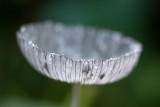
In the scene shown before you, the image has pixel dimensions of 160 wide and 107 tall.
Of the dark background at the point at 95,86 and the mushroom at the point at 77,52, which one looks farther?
the dark background at the point at 95,86

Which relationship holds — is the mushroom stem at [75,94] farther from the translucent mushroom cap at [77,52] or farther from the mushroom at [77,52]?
the translucent mushroom cap at [77,52]

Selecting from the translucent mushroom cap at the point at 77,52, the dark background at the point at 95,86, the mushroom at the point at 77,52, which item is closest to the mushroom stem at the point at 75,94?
the mushroom at the point at 77,52

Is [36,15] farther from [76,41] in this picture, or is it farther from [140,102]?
[140,102]

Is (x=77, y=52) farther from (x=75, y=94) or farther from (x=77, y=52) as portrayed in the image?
(x=75, y=94)

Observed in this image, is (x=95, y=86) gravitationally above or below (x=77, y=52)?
below

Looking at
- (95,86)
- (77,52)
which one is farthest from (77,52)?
(95,86)

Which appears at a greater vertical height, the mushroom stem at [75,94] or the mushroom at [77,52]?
the mushroom at [77,52]

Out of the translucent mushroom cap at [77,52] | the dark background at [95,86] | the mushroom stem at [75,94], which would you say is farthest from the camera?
the dark background at [95,86]

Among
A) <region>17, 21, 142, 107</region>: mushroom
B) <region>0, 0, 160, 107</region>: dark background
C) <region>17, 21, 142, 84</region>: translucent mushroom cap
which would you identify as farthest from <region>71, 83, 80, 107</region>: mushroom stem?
<region>0, 0, 160, 107</region>: dark background
